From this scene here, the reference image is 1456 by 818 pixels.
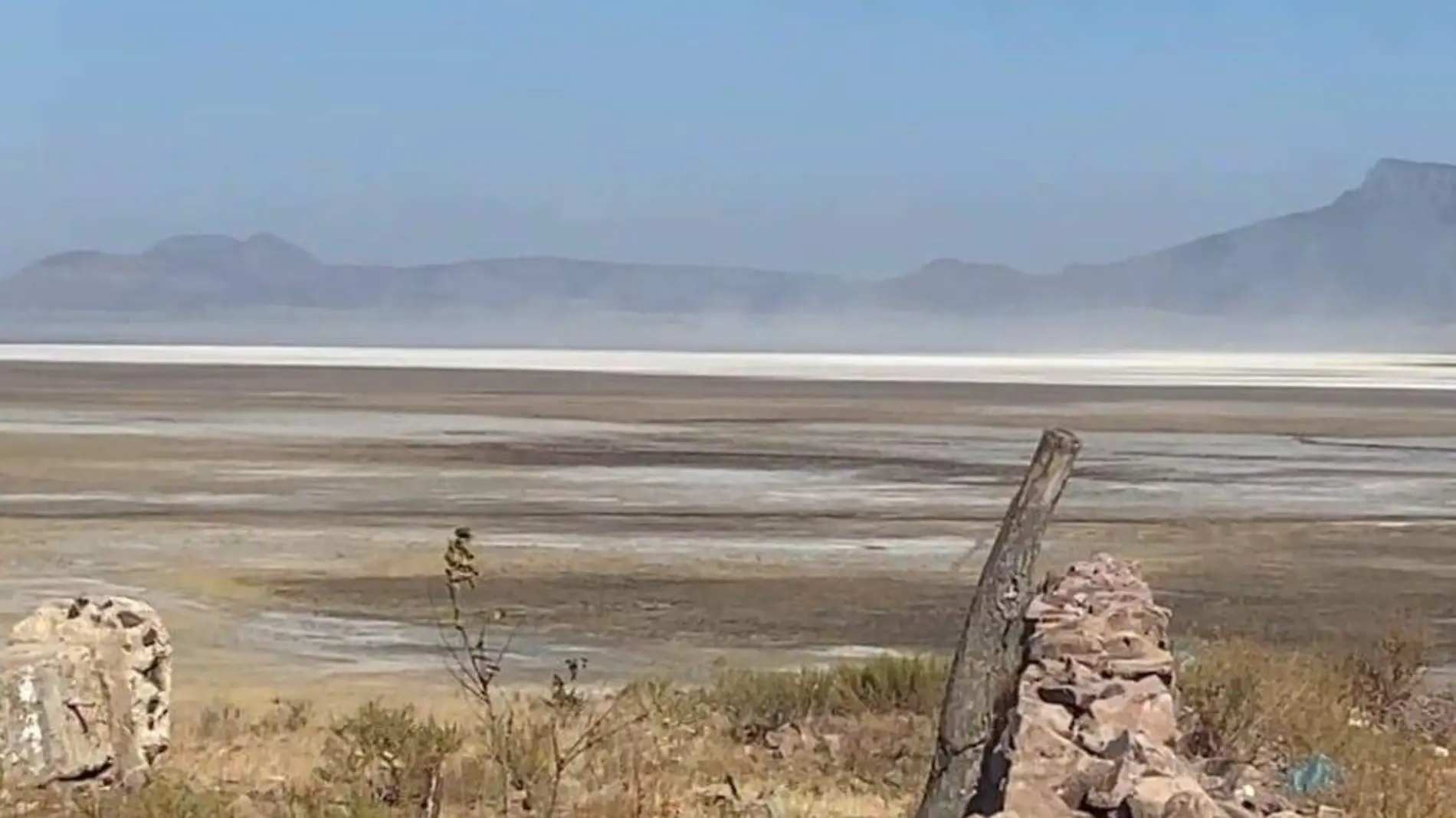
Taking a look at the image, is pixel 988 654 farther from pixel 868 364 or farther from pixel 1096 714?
pixel 868 364

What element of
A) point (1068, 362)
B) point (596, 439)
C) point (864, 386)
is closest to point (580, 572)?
point (596, 439)

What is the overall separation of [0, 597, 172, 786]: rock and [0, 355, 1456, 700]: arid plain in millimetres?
3500

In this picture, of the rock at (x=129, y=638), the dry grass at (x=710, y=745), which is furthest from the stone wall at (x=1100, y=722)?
the rock at (x=129, y=638)

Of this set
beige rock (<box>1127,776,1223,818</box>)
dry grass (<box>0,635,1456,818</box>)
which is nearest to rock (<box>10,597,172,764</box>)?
dry grass (<box>0,635,1456,818</box>)

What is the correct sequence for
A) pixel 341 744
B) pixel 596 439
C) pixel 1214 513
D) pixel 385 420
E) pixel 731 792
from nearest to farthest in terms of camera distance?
1. pixel 731 792
2. pixel 341 744
3. pixel 1214 513
4. pixel 596 439
5. pixel 385 420

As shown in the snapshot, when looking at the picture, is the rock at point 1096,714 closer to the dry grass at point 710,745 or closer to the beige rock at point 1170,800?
the beige rock at point 1170,800

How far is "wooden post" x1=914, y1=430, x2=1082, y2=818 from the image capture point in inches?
291

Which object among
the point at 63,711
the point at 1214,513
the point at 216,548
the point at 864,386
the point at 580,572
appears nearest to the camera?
the point at 63,711

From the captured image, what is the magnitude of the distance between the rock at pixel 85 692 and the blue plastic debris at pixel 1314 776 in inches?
184

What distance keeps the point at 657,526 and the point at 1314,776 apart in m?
16.0

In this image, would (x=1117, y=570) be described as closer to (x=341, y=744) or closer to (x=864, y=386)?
(x=341, y=744)

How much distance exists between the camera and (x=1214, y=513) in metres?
27.4

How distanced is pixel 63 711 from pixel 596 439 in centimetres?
3157

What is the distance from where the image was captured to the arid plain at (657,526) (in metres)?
17.2
